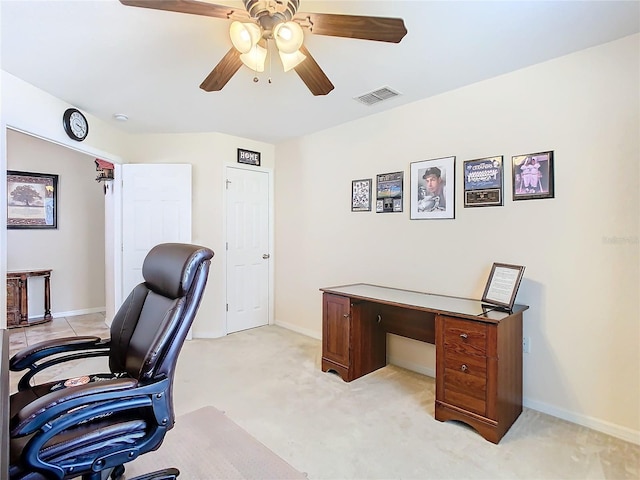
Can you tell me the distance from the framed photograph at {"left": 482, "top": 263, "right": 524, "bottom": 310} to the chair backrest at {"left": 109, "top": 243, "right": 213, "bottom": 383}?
199 cm

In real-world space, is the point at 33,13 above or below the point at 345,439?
above

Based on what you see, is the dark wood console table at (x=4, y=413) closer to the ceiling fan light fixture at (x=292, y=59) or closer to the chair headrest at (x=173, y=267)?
the chair headrest at (x=173, y=267)

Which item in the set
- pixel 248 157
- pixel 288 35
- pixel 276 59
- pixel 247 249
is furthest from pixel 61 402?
pixel 248 157

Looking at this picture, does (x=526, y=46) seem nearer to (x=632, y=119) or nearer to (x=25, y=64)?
(x=632, y=119)

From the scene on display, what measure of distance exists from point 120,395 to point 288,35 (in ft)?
5.48

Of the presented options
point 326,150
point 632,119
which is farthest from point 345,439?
point 326,150

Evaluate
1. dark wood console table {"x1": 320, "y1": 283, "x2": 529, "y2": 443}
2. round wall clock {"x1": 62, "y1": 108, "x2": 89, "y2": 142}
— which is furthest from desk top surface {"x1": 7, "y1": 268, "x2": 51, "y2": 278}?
dark wood console table {"x1": 320, "y1": 283, "x2": 529, "y2": 443}

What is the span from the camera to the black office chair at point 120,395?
112cm

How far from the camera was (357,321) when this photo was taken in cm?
298

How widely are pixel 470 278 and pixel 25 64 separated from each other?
376 cm

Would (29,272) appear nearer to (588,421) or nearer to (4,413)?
(4,413)

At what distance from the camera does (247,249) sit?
4488 millimetres

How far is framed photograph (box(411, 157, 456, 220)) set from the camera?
9.63ft

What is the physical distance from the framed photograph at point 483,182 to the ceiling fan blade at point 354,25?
1.49 metres
